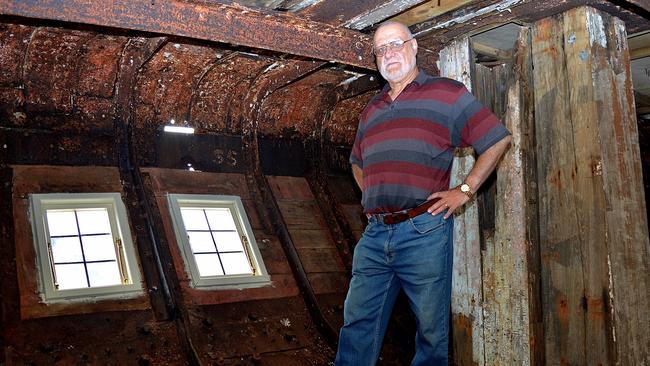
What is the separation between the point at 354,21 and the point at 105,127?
1.97m

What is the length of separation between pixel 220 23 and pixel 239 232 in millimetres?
1988

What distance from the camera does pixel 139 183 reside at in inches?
141

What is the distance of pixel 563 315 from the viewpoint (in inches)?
93.4

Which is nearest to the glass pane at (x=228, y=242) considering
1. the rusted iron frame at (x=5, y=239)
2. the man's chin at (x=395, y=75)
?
the rusted iron frame at (x=5, y=239)

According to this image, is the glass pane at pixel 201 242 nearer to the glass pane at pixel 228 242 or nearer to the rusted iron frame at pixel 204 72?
the glass pane at pixel 228 242

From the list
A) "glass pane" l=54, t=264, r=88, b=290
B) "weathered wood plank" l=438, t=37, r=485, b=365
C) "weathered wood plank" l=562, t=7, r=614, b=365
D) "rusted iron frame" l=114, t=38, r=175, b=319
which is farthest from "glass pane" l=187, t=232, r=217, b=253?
"weathered wood plank" l=562, t=7, r=614, b=365

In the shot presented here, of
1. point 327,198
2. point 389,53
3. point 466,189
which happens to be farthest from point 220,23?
point 327,198

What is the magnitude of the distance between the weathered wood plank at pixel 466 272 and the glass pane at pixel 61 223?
91.0 inches

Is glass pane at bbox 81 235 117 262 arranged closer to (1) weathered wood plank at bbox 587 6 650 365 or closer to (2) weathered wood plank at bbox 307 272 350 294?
(2) weathered wood plank at bbox 307 272 350 294

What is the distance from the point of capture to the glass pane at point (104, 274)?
10.4 ft

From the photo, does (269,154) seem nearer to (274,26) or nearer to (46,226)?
(46,226)

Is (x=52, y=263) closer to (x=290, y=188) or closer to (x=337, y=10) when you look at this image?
(x=290, y=188)

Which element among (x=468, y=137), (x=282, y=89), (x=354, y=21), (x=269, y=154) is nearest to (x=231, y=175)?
(x=269, y=154)

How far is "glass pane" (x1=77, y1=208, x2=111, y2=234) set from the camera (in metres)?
3.34
